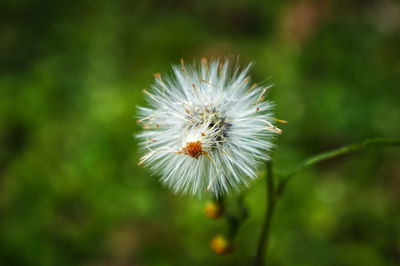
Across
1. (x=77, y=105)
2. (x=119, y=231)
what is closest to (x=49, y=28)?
(x=77, y=105)

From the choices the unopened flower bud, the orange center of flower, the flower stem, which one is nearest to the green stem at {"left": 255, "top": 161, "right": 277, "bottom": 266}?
the flower stem

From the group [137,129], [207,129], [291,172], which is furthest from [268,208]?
[137,129]

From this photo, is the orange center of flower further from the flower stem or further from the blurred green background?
the blurred green background

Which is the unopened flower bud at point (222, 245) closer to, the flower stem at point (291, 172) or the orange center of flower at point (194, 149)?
the flower stem at point (291, 172)

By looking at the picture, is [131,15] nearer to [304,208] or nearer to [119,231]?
[119,231]

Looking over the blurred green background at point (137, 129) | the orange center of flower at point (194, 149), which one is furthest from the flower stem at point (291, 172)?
the blurred green background at point (137, 129)

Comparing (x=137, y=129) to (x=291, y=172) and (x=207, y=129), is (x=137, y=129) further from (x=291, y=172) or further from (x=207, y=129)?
(x=291, y=172)
